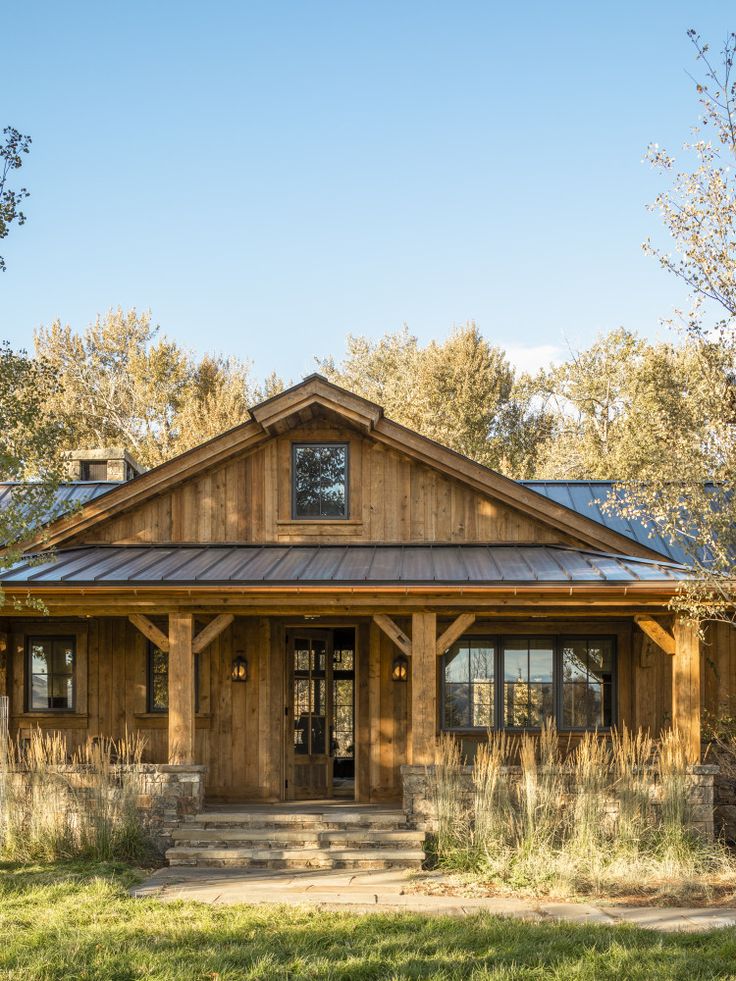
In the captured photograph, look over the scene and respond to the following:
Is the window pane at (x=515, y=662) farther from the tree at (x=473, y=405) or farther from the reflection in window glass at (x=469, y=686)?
the tree at (x=473, y=405)

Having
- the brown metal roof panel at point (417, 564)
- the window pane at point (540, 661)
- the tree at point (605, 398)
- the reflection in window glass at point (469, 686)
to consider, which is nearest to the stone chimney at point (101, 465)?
the brown metal roof panel at point (417, 564)

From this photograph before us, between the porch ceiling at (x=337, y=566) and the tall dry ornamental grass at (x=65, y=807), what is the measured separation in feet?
6.59

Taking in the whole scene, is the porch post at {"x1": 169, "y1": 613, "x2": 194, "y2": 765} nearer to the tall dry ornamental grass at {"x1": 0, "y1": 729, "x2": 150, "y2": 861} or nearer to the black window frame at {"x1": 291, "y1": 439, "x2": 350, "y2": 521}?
the tall dry ornamental grass at {"x1": 0, "y1": 729, "x2": 150, "y2": 861}

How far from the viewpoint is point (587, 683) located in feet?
43.8

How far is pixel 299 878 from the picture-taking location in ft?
32.2

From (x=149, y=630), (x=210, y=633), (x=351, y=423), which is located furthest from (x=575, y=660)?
(x=149, y=630)

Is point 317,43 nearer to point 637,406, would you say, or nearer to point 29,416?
point 29,416

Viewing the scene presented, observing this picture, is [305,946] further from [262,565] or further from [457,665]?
[457,665]

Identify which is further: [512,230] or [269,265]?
[269,265]

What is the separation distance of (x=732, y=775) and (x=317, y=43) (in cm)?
1200

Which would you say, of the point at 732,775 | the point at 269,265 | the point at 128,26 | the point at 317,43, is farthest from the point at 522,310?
the point at 732,775

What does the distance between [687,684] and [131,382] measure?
31.3 meters

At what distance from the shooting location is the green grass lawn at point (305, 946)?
6.56 metres

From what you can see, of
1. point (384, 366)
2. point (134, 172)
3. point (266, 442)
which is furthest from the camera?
point (384, 366)
